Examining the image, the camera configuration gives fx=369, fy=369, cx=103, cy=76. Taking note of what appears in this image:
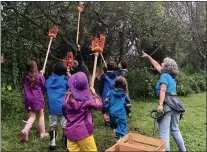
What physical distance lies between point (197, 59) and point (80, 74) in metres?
13.3

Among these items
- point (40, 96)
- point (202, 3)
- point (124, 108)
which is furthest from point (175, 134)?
point (202, 3)

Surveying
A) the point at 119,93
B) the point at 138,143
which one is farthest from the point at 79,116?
the point at 119,93

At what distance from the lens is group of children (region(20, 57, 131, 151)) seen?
491 cm

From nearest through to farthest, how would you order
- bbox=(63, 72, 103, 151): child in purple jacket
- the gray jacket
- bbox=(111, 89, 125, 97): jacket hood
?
bbox=(63, 72, 103, 151): child in purple jacket, the gray jacket, bbox=(111, 89, 125, 97): jacket hood

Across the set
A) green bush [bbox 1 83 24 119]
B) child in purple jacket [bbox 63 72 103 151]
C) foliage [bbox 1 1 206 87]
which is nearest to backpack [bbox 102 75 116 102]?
green bush [bbox 1 83 24 119]

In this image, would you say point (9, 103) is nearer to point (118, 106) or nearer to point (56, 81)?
point (56, 81)

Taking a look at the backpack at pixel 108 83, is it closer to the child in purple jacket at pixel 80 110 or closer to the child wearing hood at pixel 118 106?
the child wearing hood at pixel 118 106

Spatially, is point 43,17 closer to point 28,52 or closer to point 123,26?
point 28,52

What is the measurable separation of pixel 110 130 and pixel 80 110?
289 centimetres

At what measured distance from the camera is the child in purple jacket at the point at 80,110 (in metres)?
4.88

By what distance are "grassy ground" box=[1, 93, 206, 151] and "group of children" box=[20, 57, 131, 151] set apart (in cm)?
26

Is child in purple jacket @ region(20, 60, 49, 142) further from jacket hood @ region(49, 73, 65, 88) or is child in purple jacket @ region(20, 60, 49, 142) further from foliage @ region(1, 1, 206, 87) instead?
foliage @ region(1, 1, 206, 87)

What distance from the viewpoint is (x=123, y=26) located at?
10.8m

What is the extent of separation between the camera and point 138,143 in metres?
5.08
